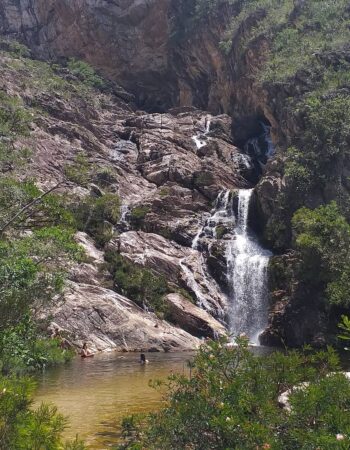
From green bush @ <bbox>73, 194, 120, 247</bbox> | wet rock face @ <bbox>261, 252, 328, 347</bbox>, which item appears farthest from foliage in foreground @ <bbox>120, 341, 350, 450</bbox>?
green bush @ <bbox>73, 194, 120, 247</bbox>

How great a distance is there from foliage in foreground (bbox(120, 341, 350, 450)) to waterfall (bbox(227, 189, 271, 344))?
Answer: 28.5 metres

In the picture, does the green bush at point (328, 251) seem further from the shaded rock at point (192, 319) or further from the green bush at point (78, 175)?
the green bush at point (78, 175)

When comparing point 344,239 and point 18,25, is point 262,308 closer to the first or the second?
point 344,239

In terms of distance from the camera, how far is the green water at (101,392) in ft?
33.6

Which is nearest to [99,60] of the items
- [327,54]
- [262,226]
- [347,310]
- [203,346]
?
[327,54]

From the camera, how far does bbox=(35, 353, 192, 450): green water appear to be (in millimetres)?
10234

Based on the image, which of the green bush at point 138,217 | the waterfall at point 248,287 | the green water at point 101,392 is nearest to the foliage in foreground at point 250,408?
the green water at point 101,392

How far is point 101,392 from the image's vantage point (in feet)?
47.3

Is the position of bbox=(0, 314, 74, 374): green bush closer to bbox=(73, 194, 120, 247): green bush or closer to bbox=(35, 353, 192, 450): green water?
bbox=(35, 353, 192, 450): green water

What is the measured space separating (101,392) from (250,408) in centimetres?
1103

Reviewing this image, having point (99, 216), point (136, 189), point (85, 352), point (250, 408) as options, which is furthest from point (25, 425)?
point (136, 189)

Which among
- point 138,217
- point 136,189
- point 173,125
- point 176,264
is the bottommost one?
point 176,264

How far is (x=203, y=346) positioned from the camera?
586cm

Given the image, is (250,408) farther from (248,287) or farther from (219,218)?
(219,218)
